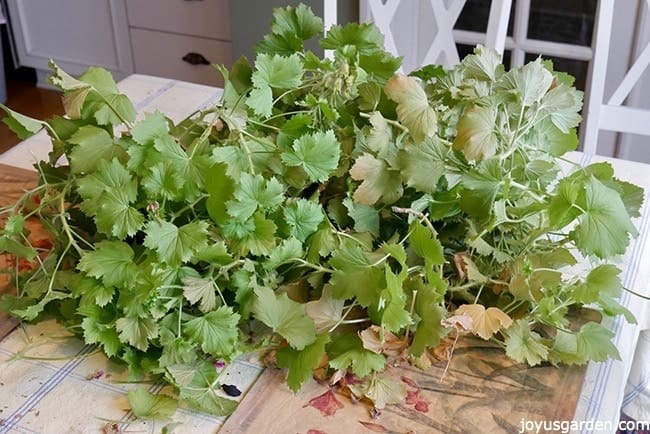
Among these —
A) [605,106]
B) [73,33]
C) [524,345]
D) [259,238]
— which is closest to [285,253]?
[259,238]

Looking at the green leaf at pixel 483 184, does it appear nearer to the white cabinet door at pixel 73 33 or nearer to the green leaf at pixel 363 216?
the green leaf at pixel 363 216

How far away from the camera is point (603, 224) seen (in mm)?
781

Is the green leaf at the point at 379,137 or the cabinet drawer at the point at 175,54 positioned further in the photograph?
the cabinet drawer at the point at 175,54

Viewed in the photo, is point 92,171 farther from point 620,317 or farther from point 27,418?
point 620,317

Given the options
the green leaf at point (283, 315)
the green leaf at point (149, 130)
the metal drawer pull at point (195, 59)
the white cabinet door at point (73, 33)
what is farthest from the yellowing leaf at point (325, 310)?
the white cabinet door at point (73, 33)

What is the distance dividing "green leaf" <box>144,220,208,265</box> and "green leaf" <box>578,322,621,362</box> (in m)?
0.37

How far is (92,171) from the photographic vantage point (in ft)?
2.82

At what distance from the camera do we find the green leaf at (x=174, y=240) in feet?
2.54

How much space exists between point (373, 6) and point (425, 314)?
102 centimetres

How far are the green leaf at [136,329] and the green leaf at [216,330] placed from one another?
0.03 meters

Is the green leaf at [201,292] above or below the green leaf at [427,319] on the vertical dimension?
above

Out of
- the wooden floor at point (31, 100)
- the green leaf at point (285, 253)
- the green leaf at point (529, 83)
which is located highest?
the green leaf at point (529, 83)

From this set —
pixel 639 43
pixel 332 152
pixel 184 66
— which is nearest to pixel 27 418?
pixel 332 152

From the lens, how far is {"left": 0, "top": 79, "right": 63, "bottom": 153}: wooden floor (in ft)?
10.1
